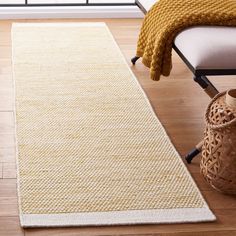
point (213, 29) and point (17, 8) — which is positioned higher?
point (213, 29)

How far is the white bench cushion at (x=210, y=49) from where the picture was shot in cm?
197

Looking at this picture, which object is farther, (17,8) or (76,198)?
(17,8)

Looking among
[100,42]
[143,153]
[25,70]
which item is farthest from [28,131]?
[100,42]

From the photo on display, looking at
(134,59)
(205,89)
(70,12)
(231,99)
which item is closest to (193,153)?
(205,89)

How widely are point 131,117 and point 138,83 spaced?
0.40m

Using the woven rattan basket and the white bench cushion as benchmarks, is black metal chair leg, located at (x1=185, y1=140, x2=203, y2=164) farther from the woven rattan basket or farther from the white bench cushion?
the white bench cushion

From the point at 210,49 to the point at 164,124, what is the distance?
48cm

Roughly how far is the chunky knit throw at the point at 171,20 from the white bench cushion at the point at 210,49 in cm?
8

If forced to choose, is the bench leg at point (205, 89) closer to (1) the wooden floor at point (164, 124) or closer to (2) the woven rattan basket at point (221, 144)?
(1) the wooden floor at point (164, 124)

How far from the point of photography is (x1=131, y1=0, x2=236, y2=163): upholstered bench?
1974mm

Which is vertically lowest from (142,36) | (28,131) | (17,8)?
(17,8)

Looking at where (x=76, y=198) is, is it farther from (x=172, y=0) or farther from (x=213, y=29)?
(x=172, y=0)

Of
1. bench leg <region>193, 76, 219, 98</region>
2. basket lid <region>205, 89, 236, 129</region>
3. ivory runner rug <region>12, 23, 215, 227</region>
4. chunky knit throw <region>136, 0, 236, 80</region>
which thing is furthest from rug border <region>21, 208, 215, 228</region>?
chunky knit throw <region>136, 0, 236, 80</region>

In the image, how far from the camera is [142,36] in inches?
101
